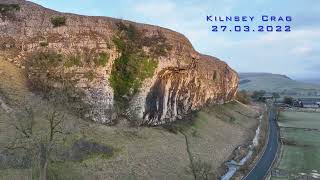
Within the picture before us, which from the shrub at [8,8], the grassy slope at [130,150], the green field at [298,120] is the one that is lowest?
the green field at [298,120]

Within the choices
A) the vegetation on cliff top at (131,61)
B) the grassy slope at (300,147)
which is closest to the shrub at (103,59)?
the vegetation on cliff top at (131,61)

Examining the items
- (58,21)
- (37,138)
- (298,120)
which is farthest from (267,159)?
(298,120)

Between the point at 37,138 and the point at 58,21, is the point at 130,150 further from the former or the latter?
the point at 58,21

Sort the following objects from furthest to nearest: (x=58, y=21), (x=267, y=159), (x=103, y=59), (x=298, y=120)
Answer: (x=298, y=120)
(x=267, y=159)
(x=103, y=59)
(x=58, y=21)

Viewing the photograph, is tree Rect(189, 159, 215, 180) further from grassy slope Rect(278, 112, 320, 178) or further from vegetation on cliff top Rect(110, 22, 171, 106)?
grassy slope Rect(278, 112, 320, 178)

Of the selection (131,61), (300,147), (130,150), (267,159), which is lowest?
(300,147)

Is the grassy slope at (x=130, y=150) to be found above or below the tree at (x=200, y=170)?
above

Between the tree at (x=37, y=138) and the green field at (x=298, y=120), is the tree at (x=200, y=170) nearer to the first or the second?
the tree at (x=37, y=138)

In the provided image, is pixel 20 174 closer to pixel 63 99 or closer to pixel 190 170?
pixel 63 99
